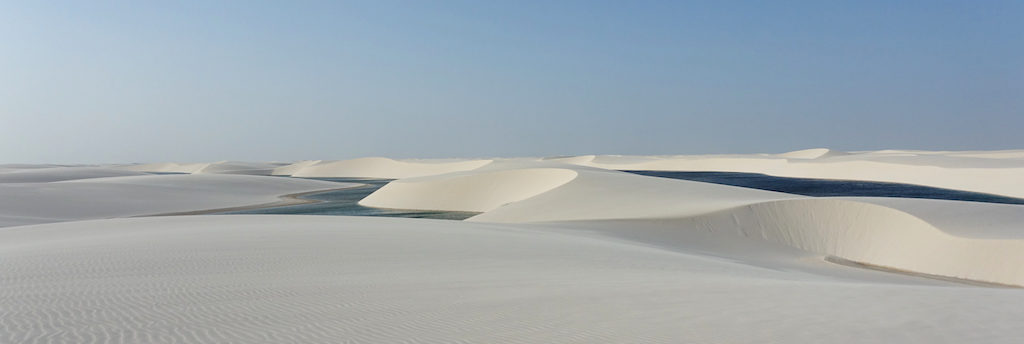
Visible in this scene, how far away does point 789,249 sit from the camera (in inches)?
678

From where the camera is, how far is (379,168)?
10662cm

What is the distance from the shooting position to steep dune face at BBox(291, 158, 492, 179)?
95.3m

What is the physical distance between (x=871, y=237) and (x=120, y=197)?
38.6 m

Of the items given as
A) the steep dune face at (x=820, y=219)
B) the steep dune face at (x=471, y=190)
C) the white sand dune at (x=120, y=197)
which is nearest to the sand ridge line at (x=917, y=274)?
the steep dune face at (x=820, y=219)

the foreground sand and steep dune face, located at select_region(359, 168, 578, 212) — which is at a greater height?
steep dune face, located at select_region(359, 168, 578, 212)

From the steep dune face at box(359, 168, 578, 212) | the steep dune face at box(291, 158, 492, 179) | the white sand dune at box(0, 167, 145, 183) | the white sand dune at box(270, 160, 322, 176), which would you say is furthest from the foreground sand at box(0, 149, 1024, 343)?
the white sand dune at box(270, 160, 322, 176)

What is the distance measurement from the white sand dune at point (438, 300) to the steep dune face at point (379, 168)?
260 feet

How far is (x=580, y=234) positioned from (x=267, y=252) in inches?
304

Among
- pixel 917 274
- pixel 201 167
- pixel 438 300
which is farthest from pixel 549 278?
pixel 201 167

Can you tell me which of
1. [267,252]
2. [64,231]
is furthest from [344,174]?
[267,252]

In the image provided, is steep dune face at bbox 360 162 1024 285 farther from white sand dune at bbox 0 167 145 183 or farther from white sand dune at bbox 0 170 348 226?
white sand dune at bbox 0 167 145 183

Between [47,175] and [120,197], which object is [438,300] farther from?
[47,175]

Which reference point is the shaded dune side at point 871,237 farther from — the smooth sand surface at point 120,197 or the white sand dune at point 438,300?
the smooth sand surface at point 120,197

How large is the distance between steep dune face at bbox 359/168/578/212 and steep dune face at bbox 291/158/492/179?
4980 cm
